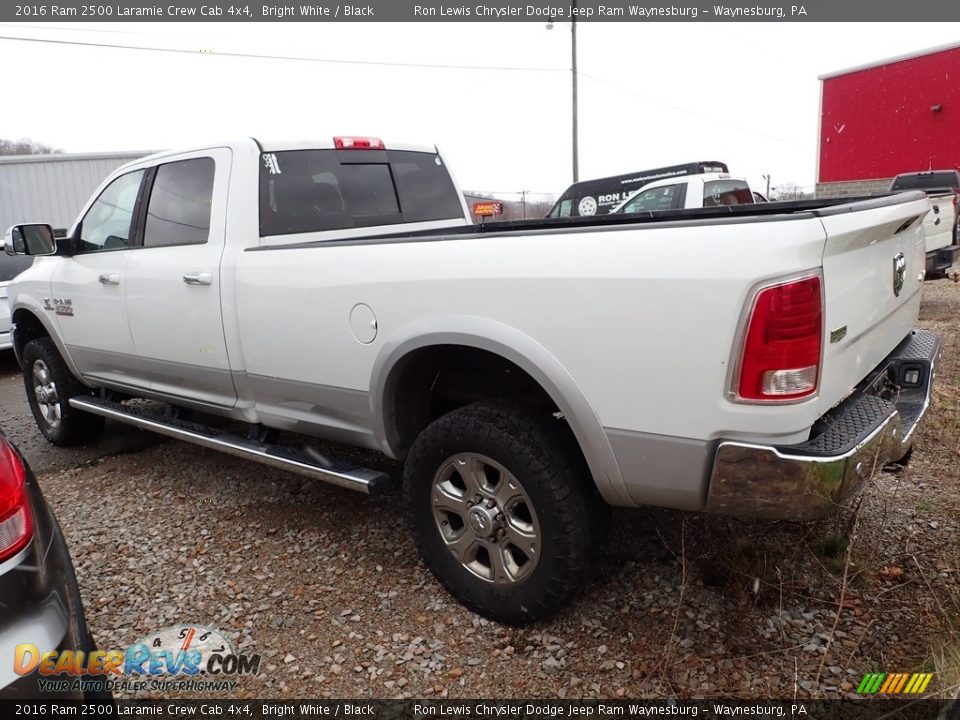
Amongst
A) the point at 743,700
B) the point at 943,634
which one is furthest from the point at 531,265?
the point at 943,634

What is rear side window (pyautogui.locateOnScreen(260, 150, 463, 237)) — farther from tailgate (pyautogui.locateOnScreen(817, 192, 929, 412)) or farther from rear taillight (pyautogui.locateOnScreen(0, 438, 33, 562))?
tailgate (pyautogui.locateOnScreen(817, 192, 929, 412))

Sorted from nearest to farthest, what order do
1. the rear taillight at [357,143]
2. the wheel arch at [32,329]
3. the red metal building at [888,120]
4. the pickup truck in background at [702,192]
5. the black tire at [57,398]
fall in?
the rear taillight at [357,143], the wheel arch at [32,329], the black tire at [57,398], the pickup truck in background at [702,192], the red metal building at [888,120]

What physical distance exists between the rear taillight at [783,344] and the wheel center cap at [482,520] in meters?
1.08

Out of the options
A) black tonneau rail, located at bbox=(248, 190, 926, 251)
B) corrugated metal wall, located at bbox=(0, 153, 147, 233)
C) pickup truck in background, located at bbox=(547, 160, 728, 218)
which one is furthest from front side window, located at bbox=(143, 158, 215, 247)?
corrugated metal wall, located at bbox=(0, 153, 147, 233)

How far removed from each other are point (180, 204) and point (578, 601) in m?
3.07

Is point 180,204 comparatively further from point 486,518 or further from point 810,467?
point 810,467

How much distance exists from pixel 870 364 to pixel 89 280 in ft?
14.6

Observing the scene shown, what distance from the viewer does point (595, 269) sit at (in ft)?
7.23

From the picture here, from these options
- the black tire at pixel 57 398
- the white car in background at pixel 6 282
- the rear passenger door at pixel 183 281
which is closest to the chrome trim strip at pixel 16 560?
the rear passenger door at pixel 183 281

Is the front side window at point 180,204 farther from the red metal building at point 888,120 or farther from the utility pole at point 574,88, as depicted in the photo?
the red metal building at point 888,120

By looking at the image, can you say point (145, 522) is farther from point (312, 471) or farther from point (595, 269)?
point (595, 269)

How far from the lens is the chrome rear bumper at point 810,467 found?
1998 mm

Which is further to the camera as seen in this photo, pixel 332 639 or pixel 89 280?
pixel 89 280

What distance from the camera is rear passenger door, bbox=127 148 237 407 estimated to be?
3.58 metres
